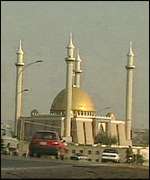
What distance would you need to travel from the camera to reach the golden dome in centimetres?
9388

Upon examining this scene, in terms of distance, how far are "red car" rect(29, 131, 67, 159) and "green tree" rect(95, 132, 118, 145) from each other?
67992mm

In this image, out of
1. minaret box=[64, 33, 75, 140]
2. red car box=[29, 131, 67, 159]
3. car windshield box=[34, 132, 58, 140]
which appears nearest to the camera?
red car box=[29, 131, 67, 159]

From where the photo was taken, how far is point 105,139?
311ft

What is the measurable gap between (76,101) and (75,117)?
105 inches

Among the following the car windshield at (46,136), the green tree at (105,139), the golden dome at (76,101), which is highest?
the golden dome at (76,101)

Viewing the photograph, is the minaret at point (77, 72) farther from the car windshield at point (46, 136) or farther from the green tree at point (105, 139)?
the car windshield at point (46, 136)

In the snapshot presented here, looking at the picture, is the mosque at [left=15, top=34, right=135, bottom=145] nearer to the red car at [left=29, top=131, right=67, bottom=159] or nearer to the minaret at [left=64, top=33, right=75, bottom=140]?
the minaret at [left=64, top=33, right=75, bottom=140]

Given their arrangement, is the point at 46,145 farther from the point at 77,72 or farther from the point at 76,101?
the point at 77,72

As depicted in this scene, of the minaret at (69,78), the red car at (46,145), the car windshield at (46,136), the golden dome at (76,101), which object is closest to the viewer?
the red car at (46,145)

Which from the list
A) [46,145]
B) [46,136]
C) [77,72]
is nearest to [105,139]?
[77,72]

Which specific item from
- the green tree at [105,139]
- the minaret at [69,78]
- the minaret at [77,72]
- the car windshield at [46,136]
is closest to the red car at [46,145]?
the car windshield at [46,136]

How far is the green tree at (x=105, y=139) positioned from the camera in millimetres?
93988

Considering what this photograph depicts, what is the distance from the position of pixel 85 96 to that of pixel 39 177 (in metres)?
84.7

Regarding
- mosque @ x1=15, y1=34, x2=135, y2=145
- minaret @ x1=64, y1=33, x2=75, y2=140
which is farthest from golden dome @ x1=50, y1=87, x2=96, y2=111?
minaret @ x1=64, y1=33, x2=75, y2=140
